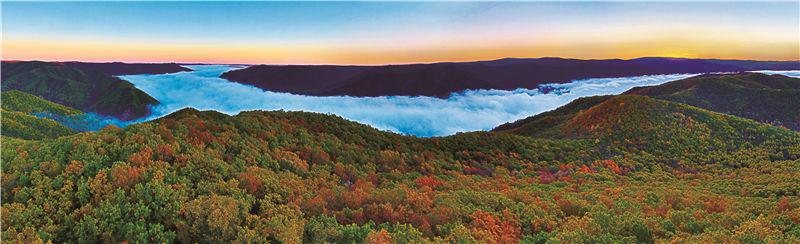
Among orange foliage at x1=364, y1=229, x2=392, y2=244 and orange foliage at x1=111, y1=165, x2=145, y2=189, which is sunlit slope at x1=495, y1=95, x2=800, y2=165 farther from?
orange foliage at x1=111, y1=165, x2=145, y2=189

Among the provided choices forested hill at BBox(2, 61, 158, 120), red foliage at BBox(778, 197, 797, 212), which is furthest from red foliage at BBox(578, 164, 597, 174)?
forested hill at BBox(2, 61, 158, 120)

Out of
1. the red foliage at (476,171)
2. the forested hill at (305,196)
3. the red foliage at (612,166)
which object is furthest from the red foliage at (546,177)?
the red foliage at (612,166)

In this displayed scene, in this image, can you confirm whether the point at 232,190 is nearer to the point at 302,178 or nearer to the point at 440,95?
the point at 302,178

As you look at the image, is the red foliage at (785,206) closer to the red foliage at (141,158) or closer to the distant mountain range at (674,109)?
the red foliage at (141,158)

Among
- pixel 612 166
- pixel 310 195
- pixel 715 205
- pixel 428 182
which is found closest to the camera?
pixel 310 195

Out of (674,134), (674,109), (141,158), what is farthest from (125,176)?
(674,109)

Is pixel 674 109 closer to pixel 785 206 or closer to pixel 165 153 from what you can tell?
pixel 785 206
